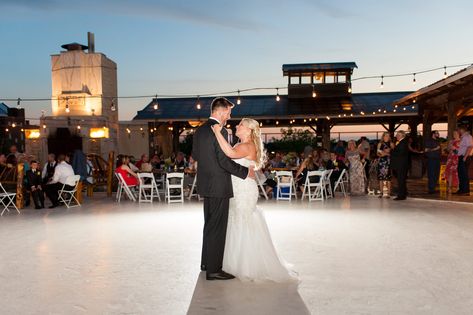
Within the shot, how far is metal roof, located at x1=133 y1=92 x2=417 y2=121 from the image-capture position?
64.6 feet

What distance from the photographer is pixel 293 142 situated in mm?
23750

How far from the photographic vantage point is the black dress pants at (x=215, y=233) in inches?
154

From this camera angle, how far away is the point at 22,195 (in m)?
9.45

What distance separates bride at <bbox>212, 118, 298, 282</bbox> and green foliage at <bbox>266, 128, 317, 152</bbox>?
18946mm

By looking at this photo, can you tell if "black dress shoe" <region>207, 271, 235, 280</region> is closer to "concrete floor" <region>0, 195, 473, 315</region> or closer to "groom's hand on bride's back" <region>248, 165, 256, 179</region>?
"concrete floor" <region>0, 195, 473, 315</region>

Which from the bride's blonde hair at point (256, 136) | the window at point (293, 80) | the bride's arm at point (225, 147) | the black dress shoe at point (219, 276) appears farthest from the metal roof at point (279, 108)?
the black dress shoe at point (219, 276)

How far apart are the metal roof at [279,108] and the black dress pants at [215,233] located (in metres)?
15.5

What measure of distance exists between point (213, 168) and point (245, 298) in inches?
47.0

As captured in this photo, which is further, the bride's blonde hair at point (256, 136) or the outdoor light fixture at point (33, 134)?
the outdoor light fixture at point (33, 134)

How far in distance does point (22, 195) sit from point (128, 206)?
2363 millimetres

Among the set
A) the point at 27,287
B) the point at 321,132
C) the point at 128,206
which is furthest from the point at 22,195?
the point at 321,132

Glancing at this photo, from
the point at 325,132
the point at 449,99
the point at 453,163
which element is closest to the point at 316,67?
the point at 325,132

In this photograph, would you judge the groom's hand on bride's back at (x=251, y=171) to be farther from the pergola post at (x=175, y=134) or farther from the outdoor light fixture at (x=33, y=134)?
the pergola post at (x=175, y=134)

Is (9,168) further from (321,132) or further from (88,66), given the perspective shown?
(321,132)
